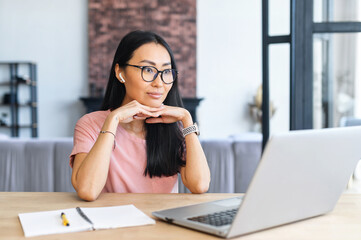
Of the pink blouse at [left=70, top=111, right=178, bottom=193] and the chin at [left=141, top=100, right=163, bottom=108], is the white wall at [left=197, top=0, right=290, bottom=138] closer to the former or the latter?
the pink blouse at [left=70, top=111, right=178, bottom=193]

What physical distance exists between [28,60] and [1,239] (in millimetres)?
6732

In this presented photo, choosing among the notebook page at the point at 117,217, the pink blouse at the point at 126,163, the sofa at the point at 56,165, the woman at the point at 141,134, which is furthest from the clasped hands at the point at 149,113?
the sofa at the point at 56,165

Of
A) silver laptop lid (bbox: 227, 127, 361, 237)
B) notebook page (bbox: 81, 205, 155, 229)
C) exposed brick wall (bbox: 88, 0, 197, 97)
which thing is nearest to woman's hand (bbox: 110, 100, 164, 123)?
notebook page (bbox: 81, 205, 155, 229)

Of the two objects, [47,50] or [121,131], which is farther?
[47,50]

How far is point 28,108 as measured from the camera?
712cm

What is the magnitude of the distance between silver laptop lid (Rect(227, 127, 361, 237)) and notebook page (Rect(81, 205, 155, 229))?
0.25 m

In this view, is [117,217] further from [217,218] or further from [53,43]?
[53,43]

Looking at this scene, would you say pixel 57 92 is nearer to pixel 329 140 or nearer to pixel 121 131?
pixel 121 131

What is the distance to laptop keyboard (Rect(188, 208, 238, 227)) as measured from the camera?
93 centimetres

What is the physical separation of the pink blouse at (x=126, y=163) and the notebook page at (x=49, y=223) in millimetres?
536

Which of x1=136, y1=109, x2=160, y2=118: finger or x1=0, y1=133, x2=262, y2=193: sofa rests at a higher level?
x1=136, y1=109, x2=160, y2=118: finger

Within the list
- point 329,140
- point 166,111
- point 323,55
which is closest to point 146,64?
point 166,111

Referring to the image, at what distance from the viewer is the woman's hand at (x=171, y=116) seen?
5.22ft

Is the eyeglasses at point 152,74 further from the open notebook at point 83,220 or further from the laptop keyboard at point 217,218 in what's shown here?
the laptop keyboard at point 217,218
